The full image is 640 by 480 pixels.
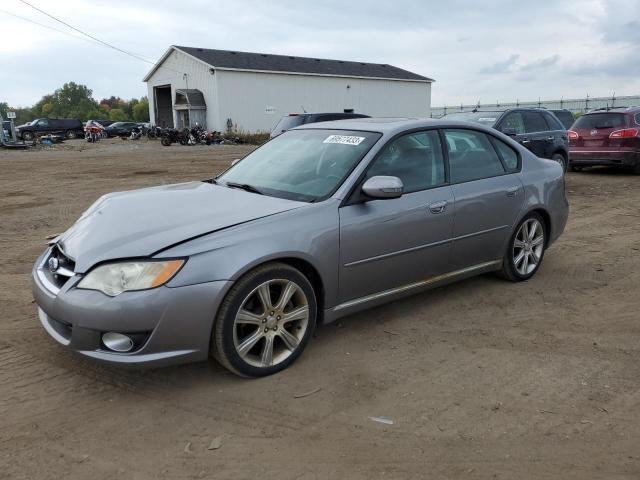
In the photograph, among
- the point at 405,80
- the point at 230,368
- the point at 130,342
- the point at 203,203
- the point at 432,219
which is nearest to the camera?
the point at 130,342

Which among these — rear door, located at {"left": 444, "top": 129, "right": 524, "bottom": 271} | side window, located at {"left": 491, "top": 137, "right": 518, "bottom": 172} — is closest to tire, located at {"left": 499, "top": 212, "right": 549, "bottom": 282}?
rear door, located at {"left": 444, "top": 129, "right": 524, "bottom": 271}

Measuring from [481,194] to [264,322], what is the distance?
2257 mm

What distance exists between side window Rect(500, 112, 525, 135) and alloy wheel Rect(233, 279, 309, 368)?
8344mm

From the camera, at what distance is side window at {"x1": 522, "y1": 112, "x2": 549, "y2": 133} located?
1114cm

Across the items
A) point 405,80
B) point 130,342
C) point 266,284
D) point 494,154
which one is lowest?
point 130,342

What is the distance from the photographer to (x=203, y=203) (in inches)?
148

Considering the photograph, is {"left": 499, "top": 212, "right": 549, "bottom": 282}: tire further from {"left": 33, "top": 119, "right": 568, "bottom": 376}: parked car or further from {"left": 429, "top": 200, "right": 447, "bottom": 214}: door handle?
{"left": 429, "top": 200, "right": 447, "bottom": 214}: door handle

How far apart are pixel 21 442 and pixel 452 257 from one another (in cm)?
320

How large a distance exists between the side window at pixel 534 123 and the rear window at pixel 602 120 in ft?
7.76

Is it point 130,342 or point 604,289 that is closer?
point 130,342

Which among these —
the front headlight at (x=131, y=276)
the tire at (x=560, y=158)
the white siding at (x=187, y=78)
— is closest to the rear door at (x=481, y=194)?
the front headlight at (x=131, y=276)

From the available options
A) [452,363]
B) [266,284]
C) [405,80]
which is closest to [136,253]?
[266,284]

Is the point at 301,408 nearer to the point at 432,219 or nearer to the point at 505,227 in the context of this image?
the point at 432,219

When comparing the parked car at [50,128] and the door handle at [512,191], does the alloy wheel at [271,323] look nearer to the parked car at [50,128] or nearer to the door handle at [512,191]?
the door handle at [512,191]
